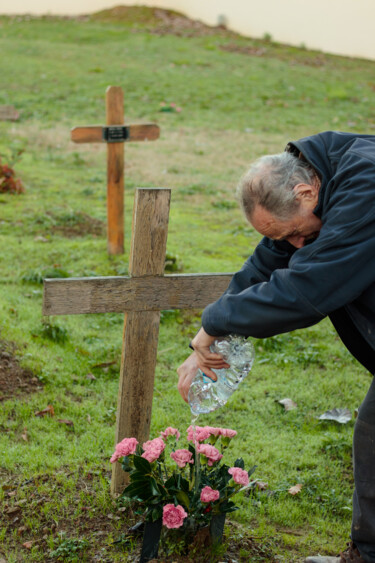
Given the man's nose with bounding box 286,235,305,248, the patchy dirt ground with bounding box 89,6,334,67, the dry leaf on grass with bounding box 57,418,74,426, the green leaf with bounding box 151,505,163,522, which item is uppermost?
the patchy dirt ground with bounding box 89,6,334,67

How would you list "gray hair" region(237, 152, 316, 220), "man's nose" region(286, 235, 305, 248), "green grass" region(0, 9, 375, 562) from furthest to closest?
1. "green grass" region(0, 9, 375, 562)
2. "man's nose" region(286, 235, 305, 248)
3. "gray hair" region(237, 152, 316, 220)

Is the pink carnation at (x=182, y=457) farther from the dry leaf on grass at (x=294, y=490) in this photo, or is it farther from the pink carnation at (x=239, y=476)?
the dry leaf on grass at (x=294, y=490)

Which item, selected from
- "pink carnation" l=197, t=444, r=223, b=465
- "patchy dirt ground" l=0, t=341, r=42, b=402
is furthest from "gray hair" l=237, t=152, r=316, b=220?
"patchy dirt ground" l=0, t=341, r=42, b=402

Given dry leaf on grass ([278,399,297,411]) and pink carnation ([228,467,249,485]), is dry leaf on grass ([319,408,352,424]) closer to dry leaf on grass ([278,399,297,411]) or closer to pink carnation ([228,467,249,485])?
dry leaf on grass ([278,399,297,411])

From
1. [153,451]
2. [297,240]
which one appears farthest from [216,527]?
[297,240]

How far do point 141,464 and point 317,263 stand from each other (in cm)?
116

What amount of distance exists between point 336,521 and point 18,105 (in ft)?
47.8

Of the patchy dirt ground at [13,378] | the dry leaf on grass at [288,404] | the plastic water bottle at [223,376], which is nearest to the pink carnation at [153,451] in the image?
the plastic water bottle at [223,376]

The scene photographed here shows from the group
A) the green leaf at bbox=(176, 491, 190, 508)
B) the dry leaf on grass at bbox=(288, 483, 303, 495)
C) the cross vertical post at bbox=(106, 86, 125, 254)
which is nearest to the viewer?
the green leaf at bbox=(176, 491, 190, 508)

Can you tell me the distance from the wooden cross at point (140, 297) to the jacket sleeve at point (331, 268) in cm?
86

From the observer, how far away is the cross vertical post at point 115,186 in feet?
23.5

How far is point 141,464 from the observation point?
2701mm

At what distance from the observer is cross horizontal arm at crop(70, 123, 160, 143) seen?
6973 mm

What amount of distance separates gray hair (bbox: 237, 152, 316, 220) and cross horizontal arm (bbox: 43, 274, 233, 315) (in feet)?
2.64
